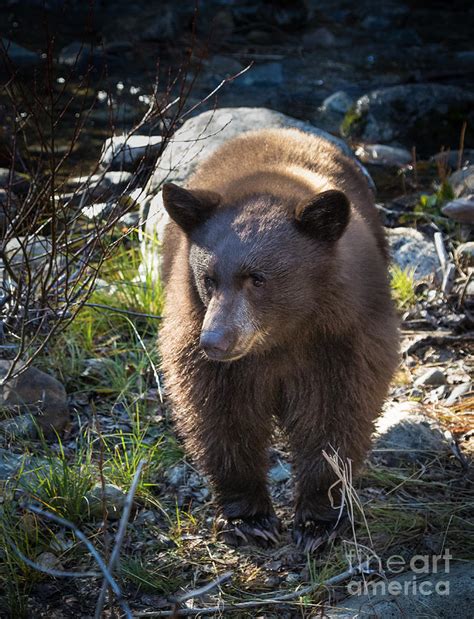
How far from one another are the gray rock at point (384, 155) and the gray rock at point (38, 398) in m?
5.87

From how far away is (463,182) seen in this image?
303 inches

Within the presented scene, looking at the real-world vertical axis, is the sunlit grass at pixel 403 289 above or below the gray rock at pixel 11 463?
below

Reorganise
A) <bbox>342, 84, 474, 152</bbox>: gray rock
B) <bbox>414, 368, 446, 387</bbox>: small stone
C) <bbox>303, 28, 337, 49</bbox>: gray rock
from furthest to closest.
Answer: <bbox>303, 28, 337, 49</bbox>: gray rock < <bbox>342, 84, 474, 152</bbox>: gray rock < <bbox>414, 368, 446, 387</bbox>: small stone

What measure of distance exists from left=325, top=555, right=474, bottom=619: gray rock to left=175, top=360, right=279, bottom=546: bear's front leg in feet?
2.22

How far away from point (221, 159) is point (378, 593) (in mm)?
2579

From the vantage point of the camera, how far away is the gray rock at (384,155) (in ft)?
31.7

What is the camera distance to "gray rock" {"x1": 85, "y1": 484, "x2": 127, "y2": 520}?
3961 mm

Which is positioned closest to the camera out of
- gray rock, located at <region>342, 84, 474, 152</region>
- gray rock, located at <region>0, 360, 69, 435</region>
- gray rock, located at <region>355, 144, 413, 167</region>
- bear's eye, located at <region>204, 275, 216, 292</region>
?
bear's eye, located at <region>204, 275, 216, 292</region>

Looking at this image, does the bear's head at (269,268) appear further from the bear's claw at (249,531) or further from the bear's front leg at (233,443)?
the bear's claw at (249,531)

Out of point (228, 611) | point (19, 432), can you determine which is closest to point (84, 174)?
point (19, 432)

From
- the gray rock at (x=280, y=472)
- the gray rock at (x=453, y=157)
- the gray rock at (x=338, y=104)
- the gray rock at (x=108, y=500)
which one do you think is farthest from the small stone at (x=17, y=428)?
the gray rock at (x=338, y=104)

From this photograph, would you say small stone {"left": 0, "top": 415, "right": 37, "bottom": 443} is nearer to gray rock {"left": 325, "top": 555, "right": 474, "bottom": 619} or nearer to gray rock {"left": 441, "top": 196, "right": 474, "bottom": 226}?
gray rock {"left": 325, "top": 555, "right": 474, "bottom": 619}

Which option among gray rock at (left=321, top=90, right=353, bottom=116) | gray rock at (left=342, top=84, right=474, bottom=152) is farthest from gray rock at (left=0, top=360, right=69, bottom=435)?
gray rock at (left=321, top=90, right=353, bottom=116)

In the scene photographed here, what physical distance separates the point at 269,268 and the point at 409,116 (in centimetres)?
781
